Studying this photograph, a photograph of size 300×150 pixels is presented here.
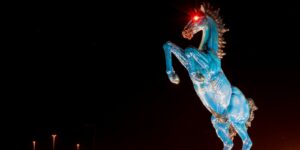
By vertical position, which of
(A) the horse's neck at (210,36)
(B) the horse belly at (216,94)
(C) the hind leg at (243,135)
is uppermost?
(A) the horse's neck at (210,36)

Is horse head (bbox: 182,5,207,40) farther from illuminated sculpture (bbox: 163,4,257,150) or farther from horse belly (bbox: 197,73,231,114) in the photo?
horse belly (bbox: 197,73,231,114)

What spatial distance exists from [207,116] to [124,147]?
2100 mm

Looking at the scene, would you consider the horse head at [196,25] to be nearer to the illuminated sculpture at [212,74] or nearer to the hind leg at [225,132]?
the illuminated sculpture at [212,74]

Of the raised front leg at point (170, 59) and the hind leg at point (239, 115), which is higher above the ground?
the raised front leg at point (170, 59)

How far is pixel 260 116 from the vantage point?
10461mm

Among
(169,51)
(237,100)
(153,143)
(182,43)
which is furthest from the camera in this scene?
(153,143)

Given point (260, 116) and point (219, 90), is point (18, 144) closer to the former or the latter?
point (260, 116)

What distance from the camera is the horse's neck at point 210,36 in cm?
670

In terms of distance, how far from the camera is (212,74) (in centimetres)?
655

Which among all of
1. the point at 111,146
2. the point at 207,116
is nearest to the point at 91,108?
the point at 111,146

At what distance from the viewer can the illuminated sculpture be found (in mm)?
6462

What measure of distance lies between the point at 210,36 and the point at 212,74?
57 centimetres

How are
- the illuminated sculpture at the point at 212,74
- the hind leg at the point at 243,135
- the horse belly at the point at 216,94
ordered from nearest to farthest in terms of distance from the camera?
the illuminated sculpture at the point at 212,74 < the horse belly at the point at 216,94 < the hind leg at the point at 243,135

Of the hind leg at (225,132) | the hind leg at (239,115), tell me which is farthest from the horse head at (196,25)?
the hind leg at (225,132)
